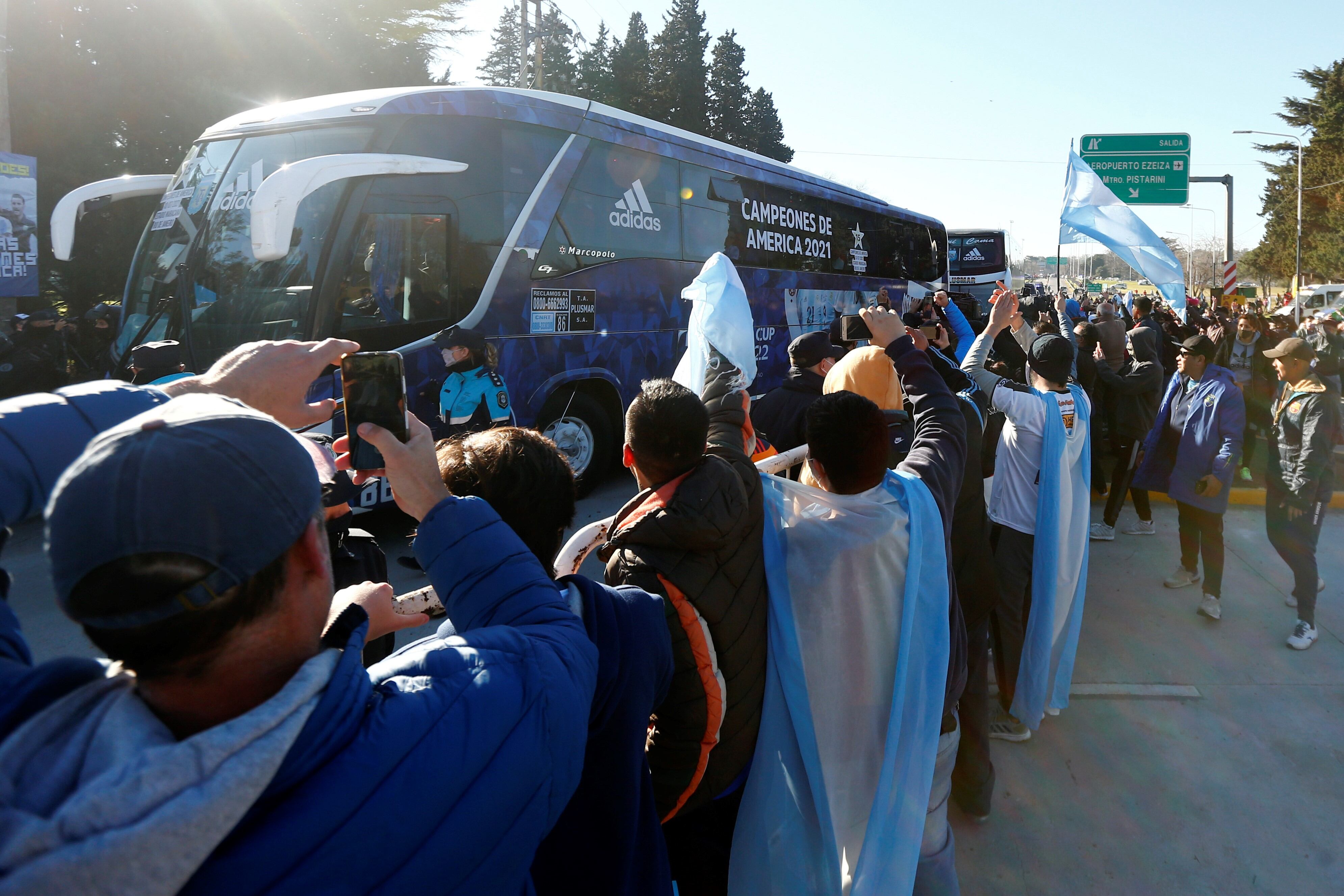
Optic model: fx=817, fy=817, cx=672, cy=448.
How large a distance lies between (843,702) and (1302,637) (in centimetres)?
403

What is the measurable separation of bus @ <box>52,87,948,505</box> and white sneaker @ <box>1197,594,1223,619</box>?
5139mm

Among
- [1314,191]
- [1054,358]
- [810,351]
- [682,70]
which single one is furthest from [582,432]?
[1314,191]

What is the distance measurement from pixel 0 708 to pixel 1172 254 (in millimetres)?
7522

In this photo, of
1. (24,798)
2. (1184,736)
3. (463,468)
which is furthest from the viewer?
(1184,736)

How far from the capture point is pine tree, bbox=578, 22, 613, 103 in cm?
3644

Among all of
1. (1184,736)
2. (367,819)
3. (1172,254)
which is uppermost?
(1172,254)

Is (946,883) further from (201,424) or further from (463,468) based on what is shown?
(201,424)

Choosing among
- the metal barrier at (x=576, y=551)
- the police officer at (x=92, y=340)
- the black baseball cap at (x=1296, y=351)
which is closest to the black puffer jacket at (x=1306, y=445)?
the black baseball cap at (x=1296, y=351)

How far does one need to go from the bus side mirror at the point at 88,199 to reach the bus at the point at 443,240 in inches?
0.8

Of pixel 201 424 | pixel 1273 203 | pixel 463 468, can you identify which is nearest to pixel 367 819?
pixel 201 424

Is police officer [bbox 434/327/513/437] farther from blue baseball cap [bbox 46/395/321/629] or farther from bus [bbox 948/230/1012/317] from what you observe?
bus [bbox 948/230/1012/317]

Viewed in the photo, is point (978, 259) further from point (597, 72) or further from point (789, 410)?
point (789, 410)

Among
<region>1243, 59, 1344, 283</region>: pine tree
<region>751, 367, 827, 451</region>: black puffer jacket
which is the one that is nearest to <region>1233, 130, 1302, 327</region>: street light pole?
<region>1243, 59, 1344, 283</region>: pine tree

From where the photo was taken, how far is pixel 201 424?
0.84 meters
